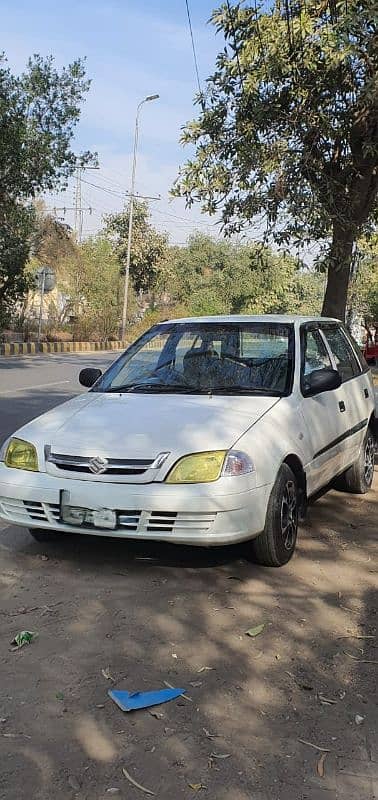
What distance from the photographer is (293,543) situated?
466 centimetres

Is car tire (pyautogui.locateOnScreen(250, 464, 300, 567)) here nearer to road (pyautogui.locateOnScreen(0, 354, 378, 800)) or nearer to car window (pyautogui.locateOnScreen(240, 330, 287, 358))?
road (pyautogui.locateOnScreen(0, 354, 378, 800))

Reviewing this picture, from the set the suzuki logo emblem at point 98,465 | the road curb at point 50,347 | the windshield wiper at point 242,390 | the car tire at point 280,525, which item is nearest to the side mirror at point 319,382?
the windshield wiper at point 242,390

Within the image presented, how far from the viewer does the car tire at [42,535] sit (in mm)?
4859

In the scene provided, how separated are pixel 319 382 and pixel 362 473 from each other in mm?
1879

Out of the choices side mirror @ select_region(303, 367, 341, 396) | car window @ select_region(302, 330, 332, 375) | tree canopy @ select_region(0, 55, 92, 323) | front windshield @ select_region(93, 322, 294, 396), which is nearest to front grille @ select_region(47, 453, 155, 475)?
→ front windshield @ select_region(93, 322, 294, 396)

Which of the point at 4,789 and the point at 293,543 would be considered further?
the point at 293,543

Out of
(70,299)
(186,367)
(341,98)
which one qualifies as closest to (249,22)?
(341,98)

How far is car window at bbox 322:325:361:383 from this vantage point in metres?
6.17

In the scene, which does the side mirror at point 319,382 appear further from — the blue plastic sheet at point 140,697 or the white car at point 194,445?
the blue plastic sheet at point 140,697

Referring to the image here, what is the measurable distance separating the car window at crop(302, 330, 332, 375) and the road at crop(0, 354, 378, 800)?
1273mm

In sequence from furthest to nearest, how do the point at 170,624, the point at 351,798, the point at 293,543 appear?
the point at 293,543, the point at 170,624, the point at 351,798

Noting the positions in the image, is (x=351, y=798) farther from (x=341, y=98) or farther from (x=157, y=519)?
(x=341, y=98)

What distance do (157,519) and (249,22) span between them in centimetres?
727

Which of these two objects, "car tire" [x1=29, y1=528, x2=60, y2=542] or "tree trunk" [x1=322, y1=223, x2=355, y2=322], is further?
"tree trunk" [x1=322, y1=223, x2=355, y2=322]
